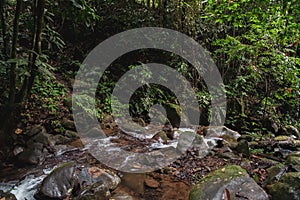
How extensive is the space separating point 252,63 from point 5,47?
5.91 m

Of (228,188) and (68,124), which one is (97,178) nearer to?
(228,188)

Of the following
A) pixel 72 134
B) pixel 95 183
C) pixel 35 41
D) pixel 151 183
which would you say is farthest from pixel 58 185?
pixel 35 41

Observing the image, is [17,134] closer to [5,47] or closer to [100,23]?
[5,47]

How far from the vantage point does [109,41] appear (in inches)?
308

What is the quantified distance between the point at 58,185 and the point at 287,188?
2.76 metres

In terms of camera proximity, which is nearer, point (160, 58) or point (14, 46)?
point (14, 46)

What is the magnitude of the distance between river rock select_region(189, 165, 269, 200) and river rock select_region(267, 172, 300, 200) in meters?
0.16

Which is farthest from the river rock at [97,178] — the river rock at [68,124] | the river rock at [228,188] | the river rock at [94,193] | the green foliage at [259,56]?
the green foliage at [259,56]

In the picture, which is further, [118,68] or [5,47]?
[118,68]

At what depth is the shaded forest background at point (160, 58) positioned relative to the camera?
4.04 meters

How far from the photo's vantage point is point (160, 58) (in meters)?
7.98

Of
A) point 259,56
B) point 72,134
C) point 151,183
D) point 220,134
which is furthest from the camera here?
point 220,134

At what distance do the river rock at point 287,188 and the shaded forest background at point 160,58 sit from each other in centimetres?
239

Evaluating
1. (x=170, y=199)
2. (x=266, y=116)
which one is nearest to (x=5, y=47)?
(x=170, y=199)
